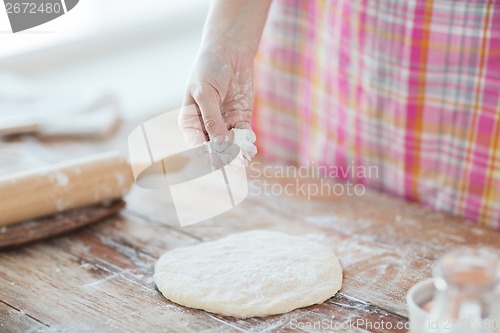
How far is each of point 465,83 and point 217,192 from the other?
0.69 m

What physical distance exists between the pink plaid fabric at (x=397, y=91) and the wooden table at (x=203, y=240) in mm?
92

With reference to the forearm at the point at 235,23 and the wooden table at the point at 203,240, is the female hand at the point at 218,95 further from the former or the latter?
the wooden table at the point at 203,240

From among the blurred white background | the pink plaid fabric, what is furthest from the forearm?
the blurred white background

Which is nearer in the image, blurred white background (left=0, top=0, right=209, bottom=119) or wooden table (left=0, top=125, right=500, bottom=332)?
wooden table (left=0, top=125, right=500, bottom=332)

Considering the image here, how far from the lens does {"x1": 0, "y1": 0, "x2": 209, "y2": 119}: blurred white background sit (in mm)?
3178

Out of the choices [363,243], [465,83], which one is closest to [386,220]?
[363,243]

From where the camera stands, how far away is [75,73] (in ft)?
11.0

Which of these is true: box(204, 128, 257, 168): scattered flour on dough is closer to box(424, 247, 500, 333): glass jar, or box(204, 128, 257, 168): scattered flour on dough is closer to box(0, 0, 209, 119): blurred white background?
box(424, 247, 500, 333): glass jar

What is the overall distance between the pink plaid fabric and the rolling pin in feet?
2.04

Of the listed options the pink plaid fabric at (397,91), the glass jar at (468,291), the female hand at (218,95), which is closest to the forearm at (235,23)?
the female hand at (218,95)

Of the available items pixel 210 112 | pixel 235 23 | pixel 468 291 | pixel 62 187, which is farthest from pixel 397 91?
pixel 468 291

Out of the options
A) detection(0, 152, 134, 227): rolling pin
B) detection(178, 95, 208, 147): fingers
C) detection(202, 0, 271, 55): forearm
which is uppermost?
detection(202, 0, 271, 55): forearm

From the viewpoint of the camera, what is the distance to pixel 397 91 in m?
1.91

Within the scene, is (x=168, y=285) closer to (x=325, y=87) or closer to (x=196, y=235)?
(x=196, y=235)
